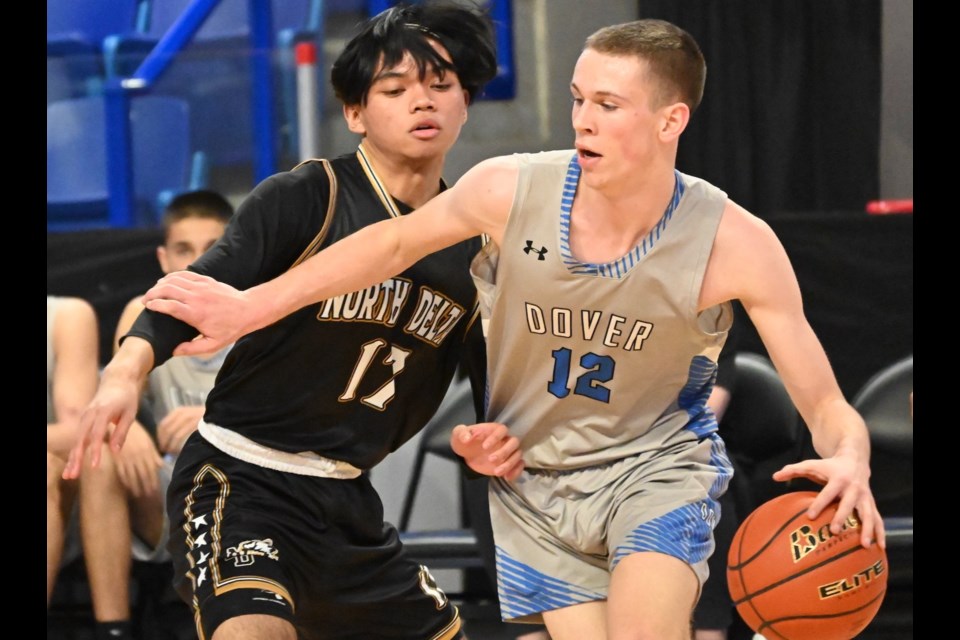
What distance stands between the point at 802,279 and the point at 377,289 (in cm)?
281

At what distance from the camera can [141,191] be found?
6844 millimetres

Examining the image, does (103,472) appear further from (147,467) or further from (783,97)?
(783,97)

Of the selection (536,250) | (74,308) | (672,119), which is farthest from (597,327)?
(74,308)

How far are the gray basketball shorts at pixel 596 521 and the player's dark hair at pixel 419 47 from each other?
1128 millimetres

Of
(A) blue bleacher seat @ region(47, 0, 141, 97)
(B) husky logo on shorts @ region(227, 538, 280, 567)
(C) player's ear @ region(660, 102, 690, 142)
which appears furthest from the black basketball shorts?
(A) blue bleacher seat @ region(47, 0, 141, 97)

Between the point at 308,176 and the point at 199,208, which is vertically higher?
the point at 308,176

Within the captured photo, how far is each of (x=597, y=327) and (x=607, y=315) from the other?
0.04 meters

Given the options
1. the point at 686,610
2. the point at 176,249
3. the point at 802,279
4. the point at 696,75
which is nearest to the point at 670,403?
the point at 686,610

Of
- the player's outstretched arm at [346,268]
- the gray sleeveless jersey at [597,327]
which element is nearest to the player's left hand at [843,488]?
the gray sleeveless jersey at [597,327]

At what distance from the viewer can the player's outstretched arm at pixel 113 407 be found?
9.23 feet

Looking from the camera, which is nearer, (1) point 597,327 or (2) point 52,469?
(1) point 597,327

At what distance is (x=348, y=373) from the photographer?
344 centimetres
